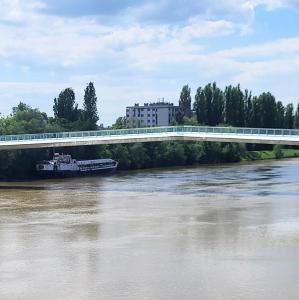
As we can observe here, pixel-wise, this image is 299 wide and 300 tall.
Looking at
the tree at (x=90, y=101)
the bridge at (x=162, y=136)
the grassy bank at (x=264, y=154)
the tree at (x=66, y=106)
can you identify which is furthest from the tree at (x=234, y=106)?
the bridge at (x=162, y=136)

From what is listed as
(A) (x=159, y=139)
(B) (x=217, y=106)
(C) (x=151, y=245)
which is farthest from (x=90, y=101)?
(C) (x=151, y=245)

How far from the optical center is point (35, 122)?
3875 cm

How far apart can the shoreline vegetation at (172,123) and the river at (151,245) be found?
11750 millimetres

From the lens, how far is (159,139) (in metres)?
29.3

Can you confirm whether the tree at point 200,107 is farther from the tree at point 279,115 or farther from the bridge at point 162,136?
the bridge at point 162,136

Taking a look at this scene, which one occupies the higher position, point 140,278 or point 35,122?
point 35,122

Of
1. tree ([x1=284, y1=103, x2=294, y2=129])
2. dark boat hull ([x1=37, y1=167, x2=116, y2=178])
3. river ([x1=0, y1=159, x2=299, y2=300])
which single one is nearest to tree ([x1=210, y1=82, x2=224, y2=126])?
tree ([x1=284, y1=103, x2=294, y2=129])

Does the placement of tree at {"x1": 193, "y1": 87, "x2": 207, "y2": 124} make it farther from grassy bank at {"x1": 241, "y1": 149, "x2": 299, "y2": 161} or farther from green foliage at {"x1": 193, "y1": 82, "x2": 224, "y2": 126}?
grassy bank at {"x1": 241, "y1": 149, "x2": 299, "y2": 161}

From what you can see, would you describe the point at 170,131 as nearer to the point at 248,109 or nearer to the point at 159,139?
the point at 159,139

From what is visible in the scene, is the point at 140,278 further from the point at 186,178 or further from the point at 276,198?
the point at 186,178

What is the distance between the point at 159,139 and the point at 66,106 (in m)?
20.3

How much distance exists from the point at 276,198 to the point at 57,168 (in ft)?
55.2

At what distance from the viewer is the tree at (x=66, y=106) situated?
1897 inches

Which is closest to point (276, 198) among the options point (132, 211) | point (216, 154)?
point (132, 211)
